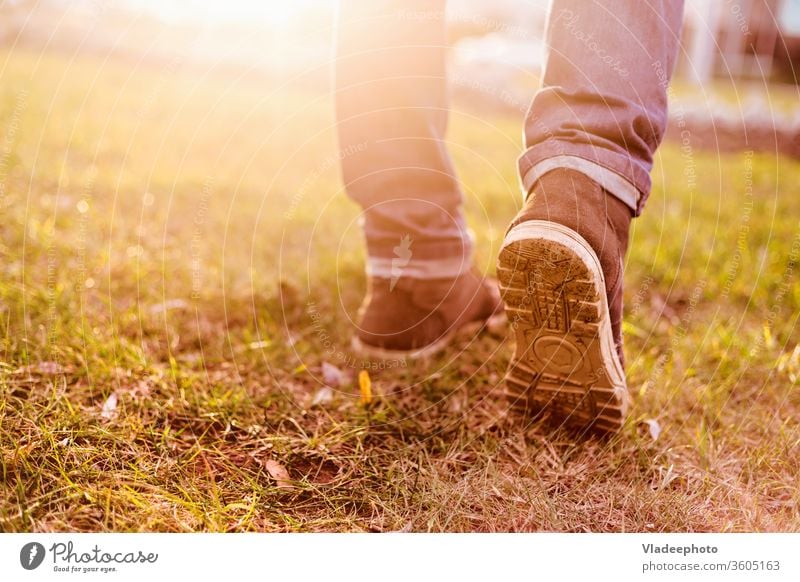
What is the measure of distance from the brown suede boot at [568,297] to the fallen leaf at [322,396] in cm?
41

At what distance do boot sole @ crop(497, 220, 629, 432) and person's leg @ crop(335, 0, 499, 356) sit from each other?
0.40 metres

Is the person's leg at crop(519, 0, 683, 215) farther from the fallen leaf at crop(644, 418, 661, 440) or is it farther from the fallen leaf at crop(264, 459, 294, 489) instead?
the fallen leaf at crop(264, 459, 294, 489)

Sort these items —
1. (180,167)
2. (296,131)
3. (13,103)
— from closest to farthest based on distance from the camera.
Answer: (180,167), (13,103), (296,131)

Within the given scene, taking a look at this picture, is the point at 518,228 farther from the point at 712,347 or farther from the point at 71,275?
the point at 71,275

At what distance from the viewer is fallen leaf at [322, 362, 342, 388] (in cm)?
155

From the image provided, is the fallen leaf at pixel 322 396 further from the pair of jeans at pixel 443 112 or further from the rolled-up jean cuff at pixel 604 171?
the rolled-up jean cuff at pixel 604 171

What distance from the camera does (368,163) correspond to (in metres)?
1.58

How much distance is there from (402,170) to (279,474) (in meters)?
0.73

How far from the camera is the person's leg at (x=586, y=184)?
1.15 meters

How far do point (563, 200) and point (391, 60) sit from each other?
0.59 meters

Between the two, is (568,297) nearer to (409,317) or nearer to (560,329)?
(560,329)
